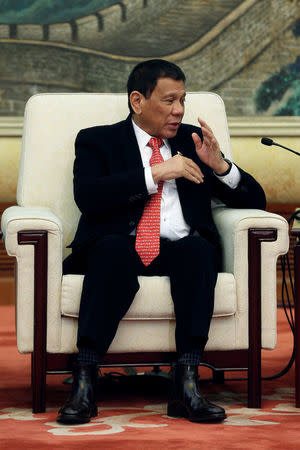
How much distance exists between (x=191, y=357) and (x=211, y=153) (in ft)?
2.16

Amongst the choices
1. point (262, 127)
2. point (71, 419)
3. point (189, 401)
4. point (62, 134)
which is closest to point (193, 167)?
point (62, 134)

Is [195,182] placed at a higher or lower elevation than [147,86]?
lower

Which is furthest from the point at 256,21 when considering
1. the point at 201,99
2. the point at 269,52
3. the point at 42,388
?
the point at 42,388

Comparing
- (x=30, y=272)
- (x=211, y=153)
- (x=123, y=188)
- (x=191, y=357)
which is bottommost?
(x=191, y=357)

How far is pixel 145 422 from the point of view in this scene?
233 cm

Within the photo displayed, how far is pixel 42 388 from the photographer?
2488 millimetres

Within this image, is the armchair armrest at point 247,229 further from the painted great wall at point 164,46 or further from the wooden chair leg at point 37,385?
the painted great wall at point 164,46

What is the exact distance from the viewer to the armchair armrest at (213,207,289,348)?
2535 mm

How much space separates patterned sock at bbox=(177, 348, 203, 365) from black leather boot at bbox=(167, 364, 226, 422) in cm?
1

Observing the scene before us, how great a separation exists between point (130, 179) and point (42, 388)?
2.20ft

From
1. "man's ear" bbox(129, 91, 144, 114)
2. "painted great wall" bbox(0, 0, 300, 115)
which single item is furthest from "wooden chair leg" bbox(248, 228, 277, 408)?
"painted great wall" bbox(0, 0, 300, 115)

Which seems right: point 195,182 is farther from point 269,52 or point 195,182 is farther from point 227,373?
point 269,52

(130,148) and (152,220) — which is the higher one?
(130,148)

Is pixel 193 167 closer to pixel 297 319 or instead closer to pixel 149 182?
pixel 149 182
